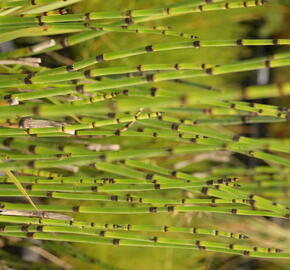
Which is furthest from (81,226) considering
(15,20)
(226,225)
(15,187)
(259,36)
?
(259,36)

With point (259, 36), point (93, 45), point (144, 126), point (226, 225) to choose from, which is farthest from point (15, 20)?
point (259, 36)

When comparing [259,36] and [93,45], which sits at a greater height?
[259,36]

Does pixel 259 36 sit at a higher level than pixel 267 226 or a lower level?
higher

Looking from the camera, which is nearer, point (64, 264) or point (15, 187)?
point (15, 187)

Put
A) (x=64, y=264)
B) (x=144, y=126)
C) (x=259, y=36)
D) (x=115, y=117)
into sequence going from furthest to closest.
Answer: (x=259, y=36) → (x=64, y=264) → (x=144, y=126) → (x=115, y=117)

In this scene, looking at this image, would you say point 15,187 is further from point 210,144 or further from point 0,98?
point 210,144

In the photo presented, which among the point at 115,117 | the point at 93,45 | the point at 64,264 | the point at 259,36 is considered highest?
the point at 259,36

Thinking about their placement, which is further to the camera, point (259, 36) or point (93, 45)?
point (259, 36)

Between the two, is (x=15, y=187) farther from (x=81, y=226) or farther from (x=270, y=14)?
(x=270, y=14)

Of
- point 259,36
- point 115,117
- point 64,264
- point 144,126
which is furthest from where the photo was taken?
point 259,36
